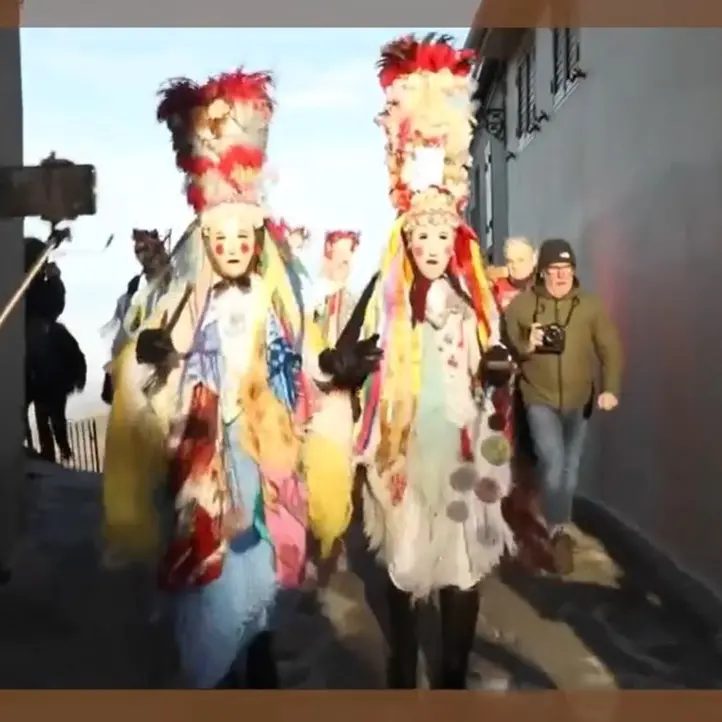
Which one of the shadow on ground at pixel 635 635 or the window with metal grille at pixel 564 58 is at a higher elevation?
the window with metal grille at pixel 564 58

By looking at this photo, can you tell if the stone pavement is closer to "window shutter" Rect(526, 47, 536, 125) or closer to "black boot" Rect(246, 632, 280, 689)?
"black boot" Rect(246, 632, 280, 689)

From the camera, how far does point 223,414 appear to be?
1159mm

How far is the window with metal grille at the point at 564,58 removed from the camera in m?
1.18

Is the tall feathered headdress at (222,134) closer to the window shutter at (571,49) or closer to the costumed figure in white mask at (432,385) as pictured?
the costumed figure in white mask at (432,385)

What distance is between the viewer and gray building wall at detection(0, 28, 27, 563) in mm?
1147

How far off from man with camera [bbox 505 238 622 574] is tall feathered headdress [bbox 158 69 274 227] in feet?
1.13

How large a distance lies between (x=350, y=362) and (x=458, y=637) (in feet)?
1.13

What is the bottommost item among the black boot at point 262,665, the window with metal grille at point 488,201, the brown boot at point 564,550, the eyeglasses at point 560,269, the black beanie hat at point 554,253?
the black boot at point 262,665

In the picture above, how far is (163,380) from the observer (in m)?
1.16

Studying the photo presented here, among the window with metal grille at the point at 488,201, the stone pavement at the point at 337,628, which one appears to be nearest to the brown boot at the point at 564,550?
the stone pavement at the point at 337,628

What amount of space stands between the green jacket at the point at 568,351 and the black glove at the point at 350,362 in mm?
164
